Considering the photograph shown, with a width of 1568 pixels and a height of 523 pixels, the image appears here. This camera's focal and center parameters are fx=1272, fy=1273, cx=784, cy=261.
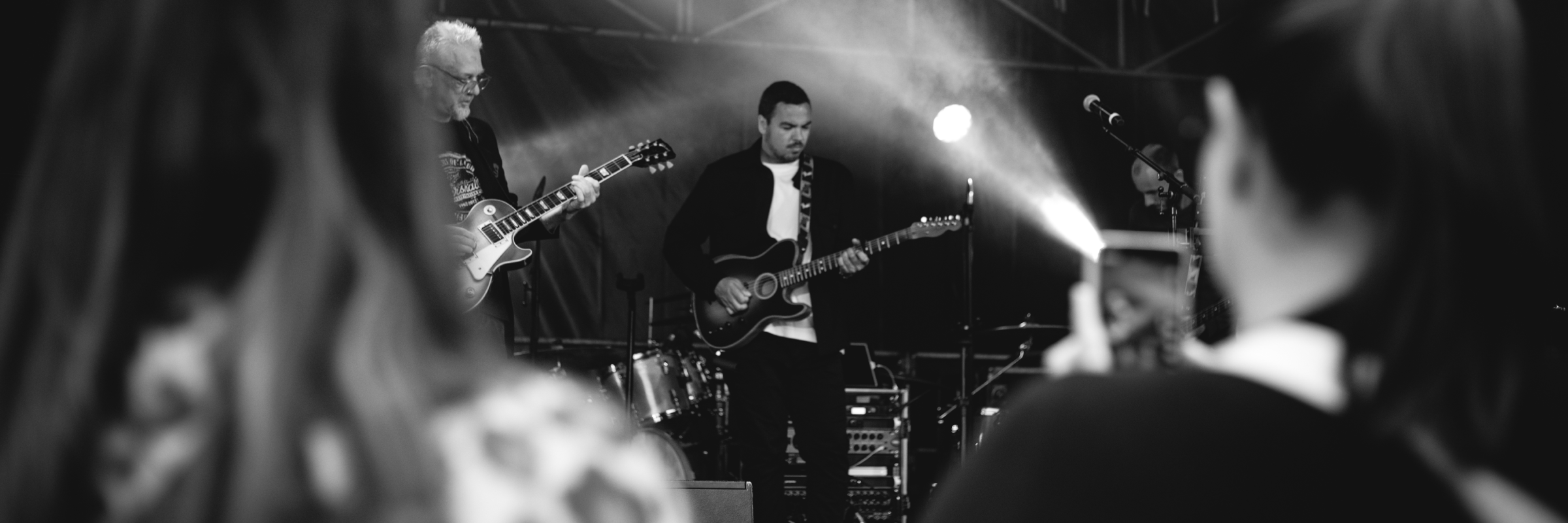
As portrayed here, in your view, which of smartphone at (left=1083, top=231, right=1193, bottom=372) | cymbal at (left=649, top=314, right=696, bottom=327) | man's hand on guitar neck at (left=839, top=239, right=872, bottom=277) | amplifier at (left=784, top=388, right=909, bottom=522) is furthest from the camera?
cymbal at (left=649, top=314, right=696, bottom=327)

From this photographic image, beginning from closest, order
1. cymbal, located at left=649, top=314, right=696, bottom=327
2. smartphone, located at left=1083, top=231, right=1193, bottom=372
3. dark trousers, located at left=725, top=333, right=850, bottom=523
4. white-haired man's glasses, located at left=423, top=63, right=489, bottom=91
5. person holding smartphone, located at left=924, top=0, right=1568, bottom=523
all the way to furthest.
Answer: person holding smartphone, located at left=924, top=0, right=1568, bottom=523 → smartphone, located at left=1083, top=231, right=1193, bottom=372 → white-haired man's glasses, located at left=423, top=63, right=489, bottom=91 → dark trousers, located at left=725, top=333, right=850, bottom=523 → cymbal, located at left=649, top=314, right=696, bottom=327

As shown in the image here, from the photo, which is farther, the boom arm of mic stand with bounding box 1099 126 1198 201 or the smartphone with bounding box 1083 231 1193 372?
the boom arm of mic stand with bounding box 1099 126 1198 201

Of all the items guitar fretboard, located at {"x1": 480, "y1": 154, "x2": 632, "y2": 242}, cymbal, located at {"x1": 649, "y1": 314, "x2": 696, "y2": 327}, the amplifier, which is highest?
guitar fretboard, located at {"x1": 480, "y1": 154, "x2": 632, "y2": 242}

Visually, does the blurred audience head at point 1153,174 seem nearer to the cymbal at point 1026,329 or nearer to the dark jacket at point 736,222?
the cymbal at point 1026,329

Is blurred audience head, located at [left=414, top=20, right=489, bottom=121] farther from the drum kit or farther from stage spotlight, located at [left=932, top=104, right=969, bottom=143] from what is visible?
stage spotlight, located at [left=932, top=104, right=969, bottom=143]

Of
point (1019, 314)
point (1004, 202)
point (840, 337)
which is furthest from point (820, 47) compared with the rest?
point (840, 337)

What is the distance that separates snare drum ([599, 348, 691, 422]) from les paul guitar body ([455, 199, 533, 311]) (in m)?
1.66

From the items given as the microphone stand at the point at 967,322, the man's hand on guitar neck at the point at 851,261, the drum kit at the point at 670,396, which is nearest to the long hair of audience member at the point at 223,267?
the man's hand on guitar neck at the point at 851,261

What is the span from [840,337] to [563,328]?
84.8 inches

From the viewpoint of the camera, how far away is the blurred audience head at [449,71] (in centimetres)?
443

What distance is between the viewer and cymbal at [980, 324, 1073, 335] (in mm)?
6199

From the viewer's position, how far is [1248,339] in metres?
0.88

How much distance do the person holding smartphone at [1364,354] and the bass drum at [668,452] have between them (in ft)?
17.5

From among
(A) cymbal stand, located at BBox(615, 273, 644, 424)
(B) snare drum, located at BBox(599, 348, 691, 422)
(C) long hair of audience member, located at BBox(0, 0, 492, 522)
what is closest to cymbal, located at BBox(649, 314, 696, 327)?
(B) snare drum, located at BBox(599, 348, 691, 422)
